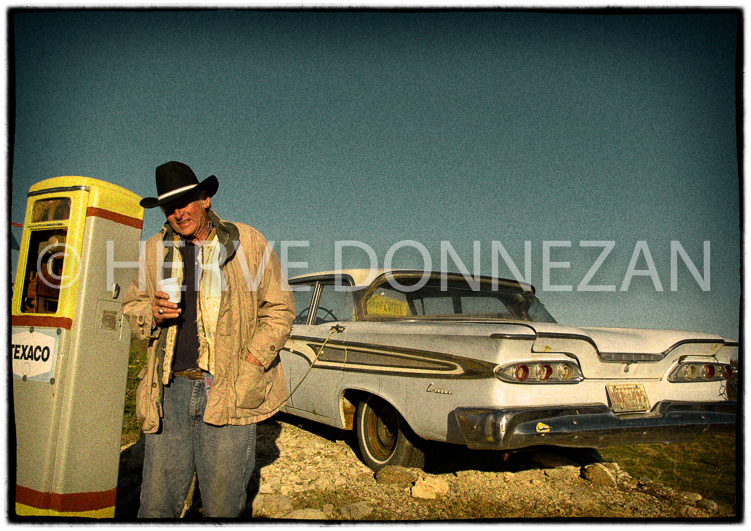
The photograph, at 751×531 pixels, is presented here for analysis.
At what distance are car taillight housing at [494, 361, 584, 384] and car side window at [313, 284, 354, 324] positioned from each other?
172cm

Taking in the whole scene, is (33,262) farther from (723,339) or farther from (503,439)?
(723,339)

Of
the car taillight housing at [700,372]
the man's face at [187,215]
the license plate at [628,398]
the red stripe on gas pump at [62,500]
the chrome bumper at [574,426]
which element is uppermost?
the man's face at [187,215]

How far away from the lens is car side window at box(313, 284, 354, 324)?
4.76 m

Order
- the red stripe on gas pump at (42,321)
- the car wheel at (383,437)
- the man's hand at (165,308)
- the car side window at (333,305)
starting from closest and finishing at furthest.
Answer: the man's hand at (165,308) → the red stripe on gas pump at (42,321) → the car wheel at (383,437) → the car side window at (333,305)

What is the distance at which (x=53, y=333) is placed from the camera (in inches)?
121

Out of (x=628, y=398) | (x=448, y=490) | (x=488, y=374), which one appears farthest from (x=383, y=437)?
(x=628, y=398)

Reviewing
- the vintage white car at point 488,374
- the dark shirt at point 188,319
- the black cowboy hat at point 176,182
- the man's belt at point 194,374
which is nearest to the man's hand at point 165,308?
the dark shirt at point 188,319

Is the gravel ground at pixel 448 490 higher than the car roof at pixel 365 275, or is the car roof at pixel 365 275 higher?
the car roof at pixel 365 275

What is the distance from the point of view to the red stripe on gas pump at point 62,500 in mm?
2934

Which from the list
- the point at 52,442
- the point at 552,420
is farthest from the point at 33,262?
the point at 552,420

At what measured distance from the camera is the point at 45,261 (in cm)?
326

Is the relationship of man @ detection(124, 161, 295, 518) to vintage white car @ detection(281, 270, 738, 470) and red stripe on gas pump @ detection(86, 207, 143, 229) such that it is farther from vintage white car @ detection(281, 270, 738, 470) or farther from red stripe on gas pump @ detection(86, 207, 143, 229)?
vintage white car @ detection(281, 270, 738, 470)

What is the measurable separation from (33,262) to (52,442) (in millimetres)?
1053

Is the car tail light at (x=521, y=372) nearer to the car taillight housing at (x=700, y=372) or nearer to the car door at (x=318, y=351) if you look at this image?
the car taillight housing at (x=700, y=372)
